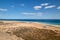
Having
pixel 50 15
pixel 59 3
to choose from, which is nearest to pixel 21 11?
pixel 50 15

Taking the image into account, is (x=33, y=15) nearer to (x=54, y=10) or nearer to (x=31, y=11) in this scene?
(x=31, y=11)

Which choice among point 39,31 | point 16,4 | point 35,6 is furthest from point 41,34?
point 16,4

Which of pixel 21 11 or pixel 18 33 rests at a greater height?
pixel 21 11

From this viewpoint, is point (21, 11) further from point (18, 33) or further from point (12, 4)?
point (18, 33)

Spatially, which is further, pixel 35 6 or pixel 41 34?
pixel 35 6

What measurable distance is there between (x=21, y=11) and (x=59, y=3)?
3.00ft

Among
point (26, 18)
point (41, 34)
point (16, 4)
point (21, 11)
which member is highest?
point (16, 4)

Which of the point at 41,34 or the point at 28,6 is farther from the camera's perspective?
the point at 28,6

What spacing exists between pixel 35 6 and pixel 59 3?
561mm

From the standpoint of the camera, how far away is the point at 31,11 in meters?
2.64

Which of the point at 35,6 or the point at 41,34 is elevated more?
the point at 35,6

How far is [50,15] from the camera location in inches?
102

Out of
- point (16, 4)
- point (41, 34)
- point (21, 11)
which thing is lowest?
point (41, 34)

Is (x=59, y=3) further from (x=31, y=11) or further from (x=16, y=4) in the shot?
(x=16, y=4)
